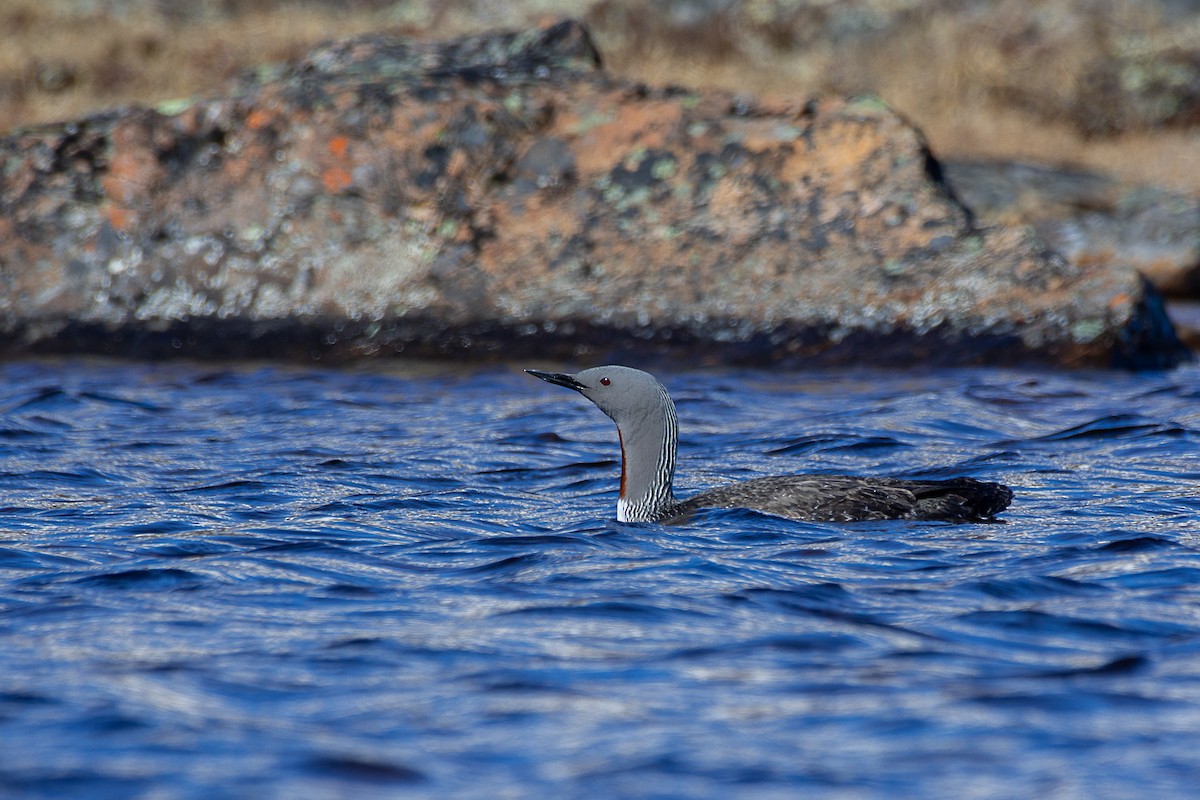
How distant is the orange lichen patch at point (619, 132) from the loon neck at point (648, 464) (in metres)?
4.16

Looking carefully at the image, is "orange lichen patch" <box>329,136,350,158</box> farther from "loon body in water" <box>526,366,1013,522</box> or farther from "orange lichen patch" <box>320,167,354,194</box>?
"loon body in water" <box>526,366,1013,522</box>

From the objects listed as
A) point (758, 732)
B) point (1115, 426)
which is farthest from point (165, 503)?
point (1115, 426)

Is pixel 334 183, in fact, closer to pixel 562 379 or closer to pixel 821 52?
pixel 562 379

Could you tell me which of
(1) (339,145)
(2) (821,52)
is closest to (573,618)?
(1) (339,145)

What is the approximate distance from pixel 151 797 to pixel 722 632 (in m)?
1.79

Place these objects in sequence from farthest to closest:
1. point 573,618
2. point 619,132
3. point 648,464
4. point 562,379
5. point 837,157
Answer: point 619,132 → point 837,157 → point 562,379 → point 648,464 → point 573,618

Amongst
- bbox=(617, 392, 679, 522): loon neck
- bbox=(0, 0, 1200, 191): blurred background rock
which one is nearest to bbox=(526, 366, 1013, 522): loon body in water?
bbox=(617, 392, 679, 522): loon neck

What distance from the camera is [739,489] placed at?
6430 millimetres

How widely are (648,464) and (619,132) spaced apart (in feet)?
15.2

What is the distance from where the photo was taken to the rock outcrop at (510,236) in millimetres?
10000

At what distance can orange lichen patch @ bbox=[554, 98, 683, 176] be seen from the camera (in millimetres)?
10633

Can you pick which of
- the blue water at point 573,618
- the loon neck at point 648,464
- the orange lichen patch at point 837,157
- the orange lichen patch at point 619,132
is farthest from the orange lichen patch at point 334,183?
the loon neck at point 648,464

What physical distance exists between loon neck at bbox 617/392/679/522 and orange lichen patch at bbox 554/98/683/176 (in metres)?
4.16

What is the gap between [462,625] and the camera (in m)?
4.61
